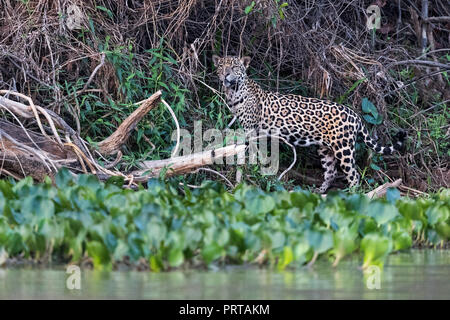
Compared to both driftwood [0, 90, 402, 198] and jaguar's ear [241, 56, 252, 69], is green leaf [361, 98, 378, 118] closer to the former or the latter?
jaguar's ear [241, 56, 252, 69]

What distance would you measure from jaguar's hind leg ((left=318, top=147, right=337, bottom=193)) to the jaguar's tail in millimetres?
419

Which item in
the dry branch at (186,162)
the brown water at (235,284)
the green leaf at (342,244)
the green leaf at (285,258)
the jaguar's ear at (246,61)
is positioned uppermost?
the jaguar's ear at (246,61)

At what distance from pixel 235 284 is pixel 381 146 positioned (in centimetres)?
521

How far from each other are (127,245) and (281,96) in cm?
485

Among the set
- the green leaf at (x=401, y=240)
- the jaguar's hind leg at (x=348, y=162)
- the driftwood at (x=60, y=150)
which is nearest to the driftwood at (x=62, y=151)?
the driftwood at (x=60, y=150)

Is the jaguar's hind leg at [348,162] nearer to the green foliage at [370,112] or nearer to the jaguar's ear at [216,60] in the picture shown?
the green foliage at [370,112]

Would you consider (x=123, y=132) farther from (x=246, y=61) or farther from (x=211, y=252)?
(x=211, y=252)

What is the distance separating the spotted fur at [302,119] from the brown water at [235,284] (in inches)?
165

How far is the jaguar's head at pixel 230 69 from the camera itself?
8906 millimetres

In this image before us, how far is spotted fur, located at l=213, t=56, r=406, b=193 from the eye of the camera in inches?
356

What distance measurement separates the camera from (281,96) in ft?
30.1

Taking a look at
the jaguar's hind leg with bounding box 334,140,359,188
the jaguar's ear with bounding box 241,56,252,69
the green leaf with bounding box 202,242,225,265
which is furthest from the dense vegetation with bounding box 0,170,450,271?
the jaguar's ear with bounding box 241,56,252,69

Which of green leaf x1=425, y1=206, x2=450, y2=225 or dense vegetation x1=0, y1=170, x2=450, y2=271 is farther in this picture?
green leaf x1=425, y1=206, x2=450, y2=225

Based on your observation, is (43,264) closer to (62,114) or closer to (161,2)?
(62,114)
